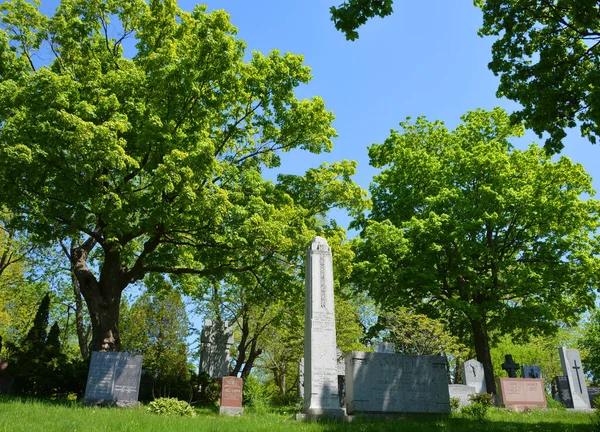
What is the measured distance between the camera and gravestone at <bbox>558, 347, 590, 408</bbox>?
64.1 feet

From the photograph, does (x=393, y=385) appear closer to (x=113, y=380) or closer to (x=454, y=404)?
(x=454, y=404)

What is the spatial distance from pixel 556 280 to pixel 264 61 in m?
15.9

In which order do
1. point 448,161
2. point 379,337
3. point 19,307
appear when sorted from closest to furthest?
point 448,161, point 379,337, point 19,307

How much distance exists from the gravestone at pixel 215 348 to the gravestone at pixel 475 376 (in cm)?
1208

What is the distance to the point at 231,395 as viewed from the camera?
15594 mm

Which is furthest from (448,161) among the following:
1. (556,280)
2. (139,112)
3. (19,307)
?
(19,307)

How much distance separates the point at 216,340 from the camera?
24.8 m

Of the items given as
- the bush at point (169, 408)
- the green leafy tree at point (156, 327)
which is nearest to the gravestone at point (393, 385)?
the bush at point (169, 408)

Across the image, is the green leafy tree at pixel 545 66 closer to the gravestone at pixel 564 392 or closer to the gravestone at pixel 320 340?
the gravestone at pixel 320 340

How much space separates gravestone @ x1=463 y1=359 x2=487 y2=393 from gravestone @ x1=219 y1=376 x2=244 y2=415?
1022 cm

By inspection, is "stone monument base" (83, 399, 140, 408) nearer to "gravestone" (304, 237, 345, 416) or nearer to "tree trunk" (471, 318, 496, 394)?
"gravestone" (304, 237, 345, 416)

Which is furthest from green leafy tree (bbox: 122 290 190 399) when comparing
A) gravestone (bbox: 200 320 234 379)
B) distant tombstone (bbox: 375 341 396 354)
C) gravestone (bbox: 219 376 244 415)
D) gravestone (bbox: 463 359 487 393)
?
gravestone (bbox: 463 359 487 393)

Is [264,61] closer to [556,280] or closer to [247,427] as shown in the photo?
[247,427]

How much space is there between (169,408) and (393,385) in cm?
649
